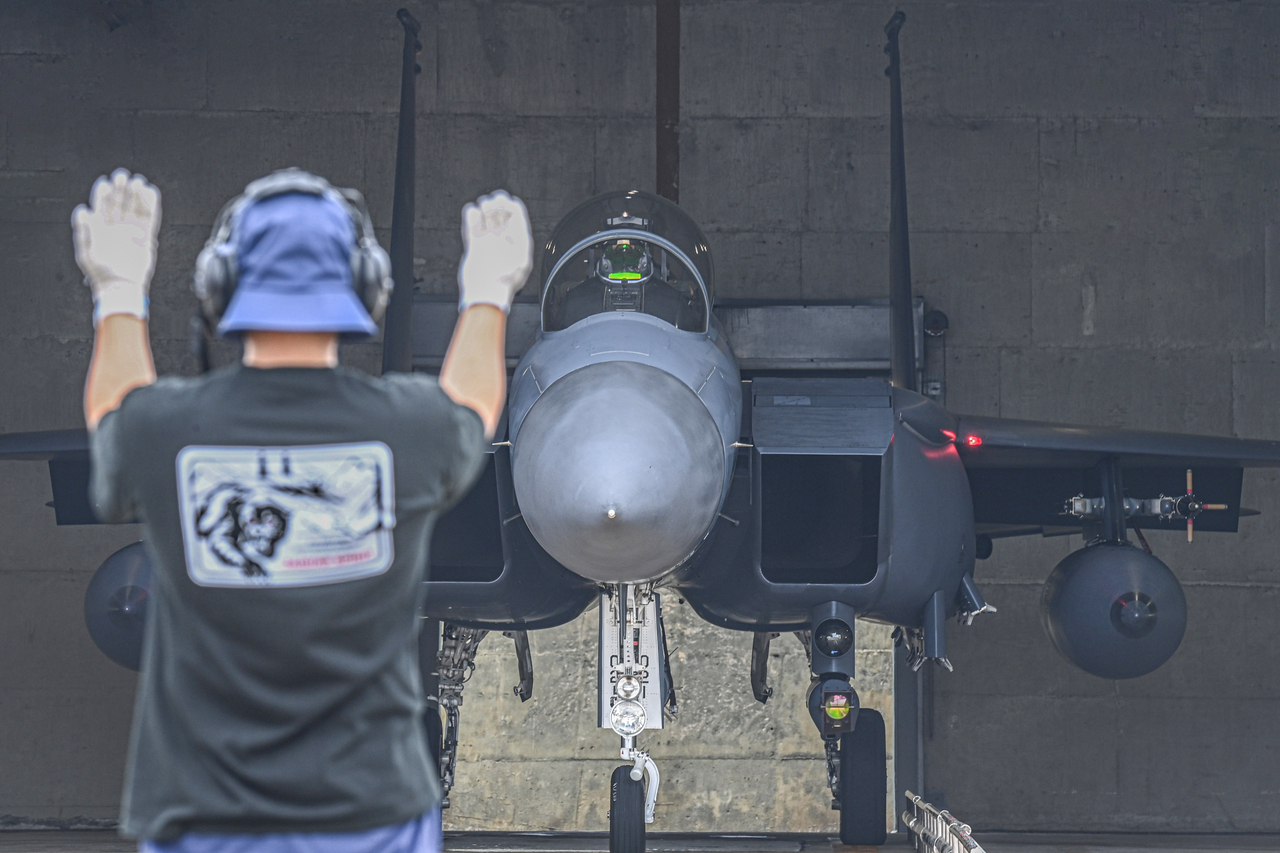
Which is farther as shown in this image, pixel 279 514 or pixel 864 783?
pixel 864 783

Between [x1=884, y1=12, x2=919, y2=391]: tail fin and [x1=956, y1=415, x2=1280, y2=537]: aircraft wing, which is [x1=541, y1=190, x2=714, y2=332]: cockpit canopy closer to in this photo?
[x1=956, y1=415, x2=1280, y2=537]: aircraft wing

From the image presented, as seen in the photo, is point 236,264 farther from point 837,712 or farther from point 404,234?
point 404,234

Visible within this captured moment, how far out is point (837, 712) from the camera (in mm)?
6367

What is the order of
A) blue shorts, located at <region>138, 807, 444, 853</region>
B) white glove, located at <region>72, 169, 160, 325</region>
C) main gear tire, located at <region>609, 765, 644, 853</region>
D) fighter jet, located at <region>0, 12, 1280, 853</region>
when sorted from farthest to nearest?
main gear tire, located at <region>609, 765, 644, 853</region>
fighter jet, located at <region>0, 12, 1280, 853</region>
white glove, located at <region>72, 169, 160, 325</region>
blue shorts, located at <region>138, 807, 444, 853</region>

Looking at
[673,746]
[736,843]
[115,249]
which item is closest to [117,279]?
[115,249]

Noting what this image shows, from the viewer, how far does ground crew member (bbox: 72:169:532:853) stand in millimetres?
1397

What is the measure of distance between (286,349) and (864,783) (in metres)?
7.07

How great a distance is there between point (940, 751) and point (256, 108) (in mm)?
7550

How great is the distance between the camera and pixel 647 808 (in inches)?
230

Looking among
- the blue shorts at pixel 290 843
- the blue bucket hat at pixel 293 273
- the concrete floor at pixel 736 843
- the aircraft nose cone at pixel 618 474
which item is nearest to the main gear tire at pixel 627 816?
the aircraft nose cone at pixel 618 474

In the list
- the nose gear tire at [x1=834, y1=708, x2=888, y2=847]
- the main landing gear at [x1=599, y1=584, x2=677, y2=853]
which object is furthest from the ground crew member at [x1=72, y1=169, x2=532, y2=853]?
the nose gear tire at [x1=834, y1=708, x2=888, y2=847]

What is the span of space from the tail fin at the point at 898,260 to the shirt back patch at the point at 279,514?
23.8 ft

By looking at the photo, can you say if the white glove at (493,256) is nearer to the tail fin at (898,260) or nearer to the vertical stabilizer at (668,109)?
the tail fin at (898,260)

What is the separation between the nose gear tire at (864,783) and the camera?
794cm
